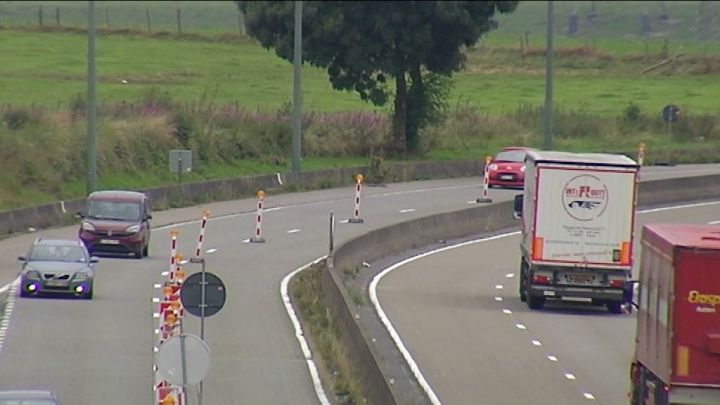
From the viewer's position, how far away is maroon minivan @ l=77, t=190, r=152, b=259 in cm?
4166

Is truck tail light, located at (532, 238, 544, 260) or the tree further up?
the tree

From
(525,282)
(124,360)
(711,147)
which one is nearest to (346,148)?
(711,147)

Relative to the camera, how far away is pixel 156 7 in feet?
534

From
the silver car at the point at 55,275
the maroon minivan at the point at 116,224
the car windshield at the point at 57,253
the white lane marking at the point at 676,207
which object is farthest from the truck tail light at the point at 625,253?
the white lane marking at the point at 676,207

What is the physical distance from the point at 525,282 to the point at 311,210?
17.8m

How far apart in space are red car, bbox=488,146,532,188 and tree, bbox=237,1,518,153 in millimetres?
7679

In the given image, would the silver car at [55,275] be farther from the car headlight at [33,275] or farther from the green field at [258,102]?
the green field at [258,102]

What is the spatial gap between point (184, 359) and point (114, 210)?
77.7 feet

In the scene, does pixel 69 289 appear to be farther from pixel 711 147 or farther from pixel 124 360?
pixel 711 147

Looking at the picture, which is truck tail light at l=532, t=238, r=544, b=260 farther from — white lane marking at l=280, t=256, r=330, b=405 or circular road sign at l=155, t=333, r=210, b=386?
circular road sign at l=155, t=333, r=210, b=386

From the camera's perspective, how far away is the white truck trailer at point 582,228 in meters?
35.4

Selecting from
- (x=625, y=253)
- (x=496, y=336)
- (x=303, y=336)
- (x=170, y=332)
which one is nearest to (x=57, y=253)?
(x=303, y=336)

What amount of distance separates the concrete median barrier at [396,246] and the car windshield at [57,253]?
503cm

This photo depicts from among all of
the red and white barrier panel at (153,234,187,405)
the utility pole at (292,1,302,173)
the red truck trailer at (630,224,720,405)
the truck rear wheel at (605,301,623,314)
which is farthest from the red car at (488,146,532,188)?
the red truck trailer at (630,224,720,405)
